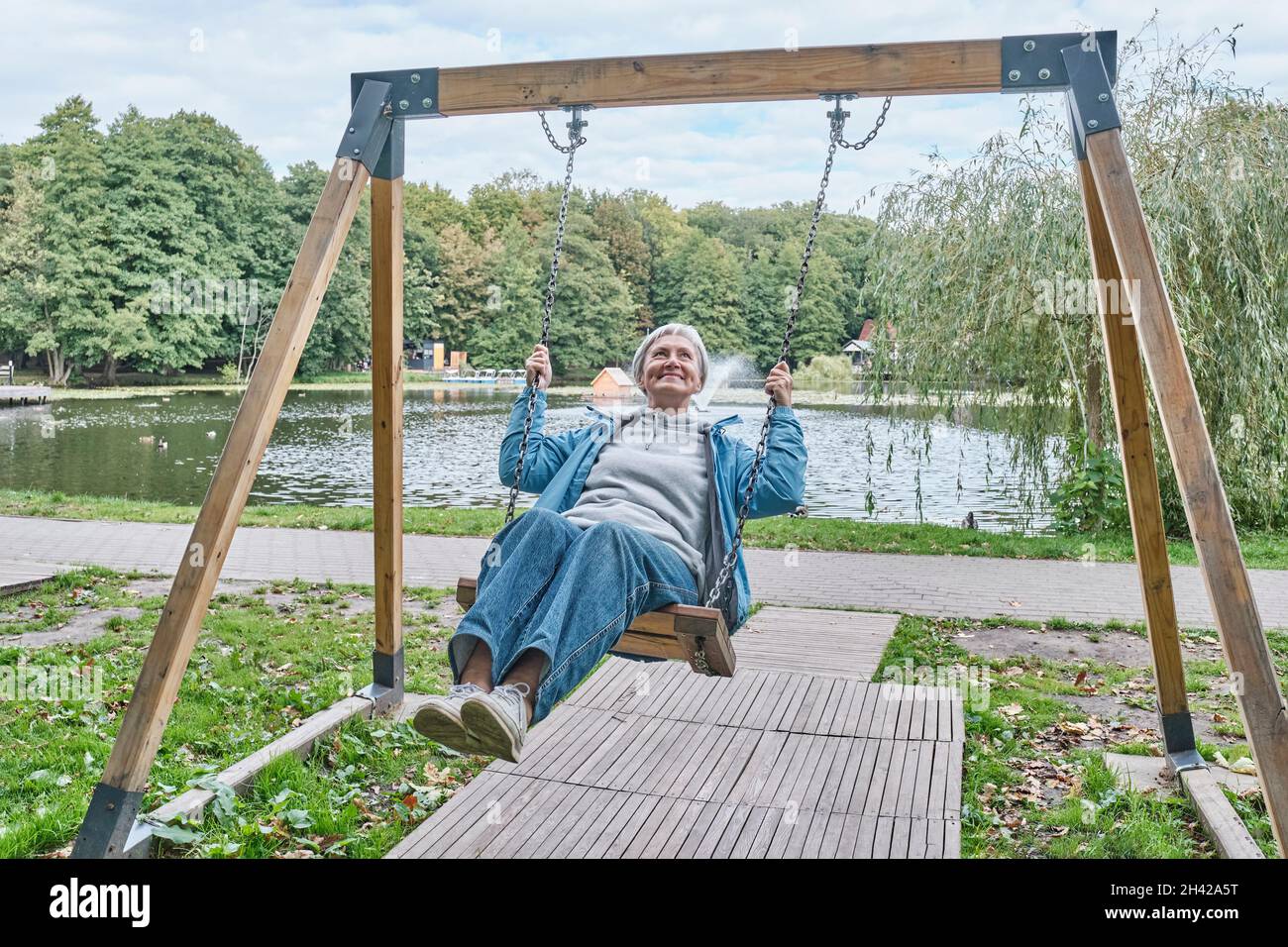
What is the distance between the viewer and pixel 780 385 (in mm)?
3451

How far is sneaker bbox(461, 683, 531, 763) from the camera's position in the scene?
247 centimetres

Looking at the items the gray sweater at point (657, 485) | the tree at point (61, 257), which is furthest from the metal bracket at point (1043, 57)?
the tree at point (61, 257)

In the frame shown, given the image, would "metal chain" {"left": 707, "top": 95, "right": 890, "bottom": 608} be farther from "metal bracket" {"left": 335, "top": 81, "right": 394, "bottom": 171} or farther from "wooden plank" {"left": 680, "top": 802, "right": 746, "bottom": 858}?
"metal bracket" {"left": 335, "top": 81, "right": 394, "bottom": 171}

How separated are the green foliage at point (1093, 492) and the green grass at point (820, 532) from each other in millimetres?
141

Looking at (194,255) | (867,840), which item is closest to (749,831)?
(867,840)

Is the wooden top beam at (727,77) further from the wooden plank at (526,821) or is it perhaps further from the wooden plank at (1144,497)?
the wooden plank at (526,821)

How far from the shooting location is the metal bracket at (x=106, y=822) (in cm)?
271

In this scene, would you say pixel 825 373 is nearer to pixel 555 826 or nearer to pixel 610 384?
pixel 610 384

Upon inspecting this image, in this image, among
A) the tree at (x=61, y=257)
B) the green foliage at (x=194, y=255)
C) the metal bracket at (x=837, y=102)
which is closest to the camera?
the metal bracket at (x=837, y=102)

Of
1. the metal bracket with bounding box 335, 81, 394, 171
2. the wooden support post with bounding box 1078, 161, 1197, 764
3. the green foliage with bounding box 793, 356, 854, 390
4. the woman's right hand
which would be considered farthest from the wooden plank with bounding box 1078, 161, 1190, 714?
the green foliage with bounding box 793, 356, 854, 390

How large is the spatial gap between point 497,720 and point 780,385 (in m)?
1.49

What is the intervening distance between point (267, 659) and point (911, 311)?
218 inches
